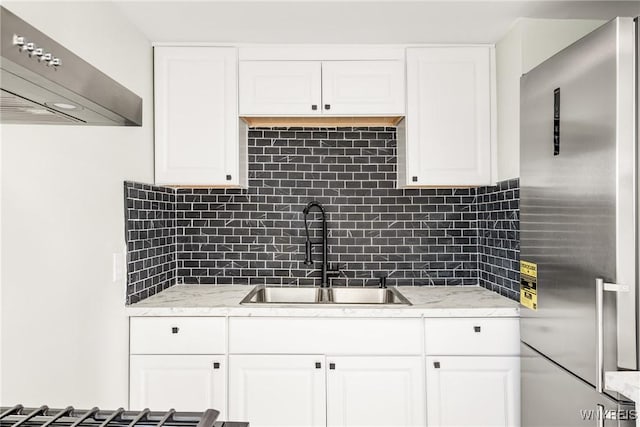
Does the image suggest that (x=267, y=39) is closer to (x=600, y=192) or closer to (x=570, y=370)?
(x=600, y=192)

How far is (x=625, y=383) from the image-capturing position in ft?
4.55

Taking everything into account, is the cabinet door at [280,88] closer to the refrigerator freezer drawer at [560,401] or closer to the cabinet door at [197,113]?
the cabinet door at [197,113]

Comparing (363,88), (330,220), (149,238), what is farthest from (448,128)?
(149,238)

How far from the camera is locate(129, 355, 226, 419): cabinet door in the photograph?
2.40 meters

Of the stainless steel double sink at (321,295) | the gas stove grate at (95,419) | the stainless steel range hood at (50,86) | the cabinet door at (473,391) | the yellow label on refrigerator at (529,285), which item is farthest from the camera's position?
the stainless steel double sink at (321,295)

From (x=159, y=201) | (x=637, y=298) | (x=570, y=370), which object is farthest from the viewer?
(x=159, y=201)

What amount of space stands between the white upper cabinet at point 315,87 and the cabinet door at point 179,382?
4.54 ft

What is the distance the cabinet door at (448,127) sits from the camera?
9.03 ft

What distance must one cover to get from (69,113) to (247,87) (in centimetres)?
176

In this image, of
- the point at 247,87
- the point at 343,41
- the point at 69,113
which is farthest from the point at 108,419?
the point at 343,41

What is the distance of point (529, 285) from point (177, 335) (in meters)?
1.68

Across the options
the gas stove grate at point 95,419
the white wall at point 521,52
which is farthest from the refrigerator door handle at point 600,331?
the gas stove grate at point 95,419

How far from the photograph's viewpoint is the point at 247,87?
9.12 ft

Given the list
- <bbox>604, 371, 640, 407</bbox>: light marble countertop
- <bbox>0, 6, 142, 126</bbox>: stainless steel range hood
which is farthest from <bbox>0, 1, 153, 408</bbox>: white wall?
<bbox>604, 371, 640, 407</bbox>: light marble countertop
